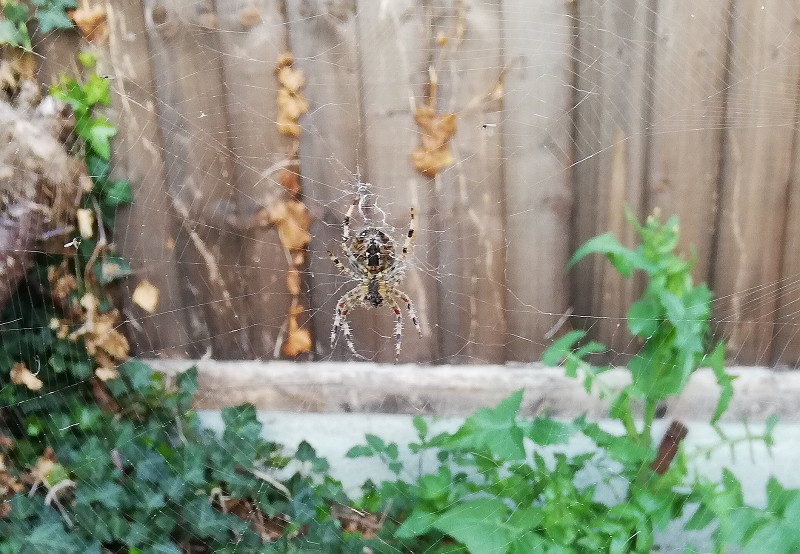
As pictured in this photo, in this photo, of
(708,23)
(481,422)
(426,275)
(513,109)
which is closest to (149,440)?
(426,275)

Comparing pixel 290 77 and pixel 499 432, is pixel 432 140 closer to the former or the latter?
pixel 290 77

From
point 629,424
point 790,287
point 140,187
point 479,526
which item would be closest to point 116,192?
point 140,187

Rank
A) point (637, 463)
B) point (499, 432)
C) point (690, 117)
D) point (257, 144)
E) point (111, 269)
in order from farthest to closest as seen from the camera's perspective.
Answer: point (111, 269) → point (257, 144) → point (690, 117) → point (637, 463) → point (499, 432)

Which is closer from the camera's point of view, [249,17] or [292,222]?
[249,17]

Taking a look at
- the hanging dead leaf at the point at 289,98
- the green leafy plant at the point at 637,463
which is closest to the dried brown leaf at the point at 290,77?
the hanging dead leaf at the point at 289,98

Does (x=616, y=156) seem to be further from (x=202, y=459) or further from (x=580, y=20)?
(x=202, y=459)

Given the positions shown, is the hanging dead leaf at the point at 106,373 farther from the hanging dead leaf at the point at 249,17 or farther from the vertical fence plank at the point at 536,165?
the vertical fence plank at the point at 536,165

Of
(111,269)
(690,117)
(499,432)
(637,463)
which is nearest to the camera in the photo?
(499,432)
